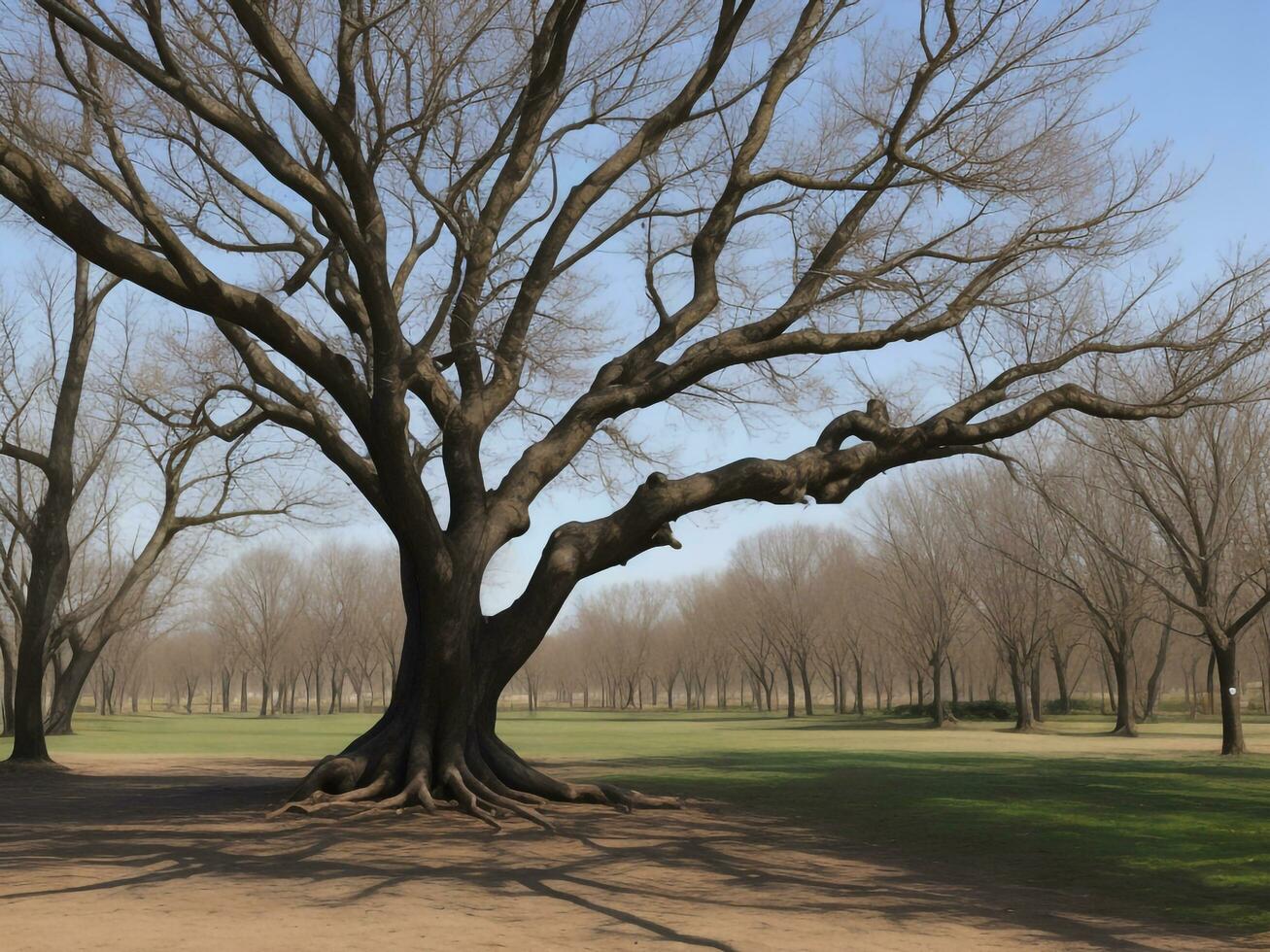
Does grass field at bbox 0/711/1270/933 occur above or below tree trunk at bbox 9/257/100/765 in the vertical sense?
below

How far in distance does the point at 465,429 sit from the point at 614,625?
7973 cm

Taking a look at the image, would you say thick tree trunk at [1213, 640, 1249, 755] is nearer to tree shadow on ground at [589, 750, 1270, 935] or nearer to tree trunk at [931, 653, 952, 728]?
tree shadow on ground at [589, 750, 1270, 935]

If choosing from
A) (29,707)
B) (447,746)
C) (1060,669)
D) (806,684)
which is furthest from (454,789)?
(806,684)

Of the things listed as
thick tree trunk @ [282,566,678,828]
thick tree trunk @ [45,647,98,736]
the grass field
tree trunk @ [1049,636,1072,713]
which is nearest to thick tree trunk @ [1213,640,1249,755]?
the grass field

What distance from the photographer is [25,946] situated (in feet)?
18.4

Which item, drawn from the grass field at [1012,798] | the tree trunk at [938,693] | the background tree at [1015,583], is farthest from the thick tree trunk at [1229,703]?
the tree trunk at [938,693]

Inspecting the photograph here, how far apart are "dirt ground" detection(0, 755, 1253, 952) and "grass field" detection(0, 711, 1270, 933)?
0.74 metres

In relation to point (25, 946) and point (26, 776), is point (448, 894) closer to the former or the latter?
point (25, 946)

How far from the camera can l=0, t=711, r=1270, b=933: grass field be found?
339 inches

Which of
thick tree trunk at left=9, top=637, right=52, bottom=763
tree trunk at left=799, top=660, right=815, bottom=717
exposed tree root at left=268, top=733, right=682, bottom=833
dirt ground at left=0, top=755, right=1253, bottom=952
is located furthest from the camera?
tree trunk at left=799, top=660, right=815, bottom=717

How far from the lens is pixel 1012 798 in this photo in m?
14.1

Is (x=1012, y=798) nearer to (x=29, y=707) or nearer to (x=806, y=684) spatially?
(x=29, y=707)

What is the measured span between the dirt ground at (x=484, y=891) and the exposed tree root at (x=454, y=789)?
43cm

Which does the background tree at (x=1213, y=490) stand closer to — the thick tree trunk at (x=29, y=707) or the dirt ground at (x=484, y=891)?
the dirt ground at (x=484, y=891)
